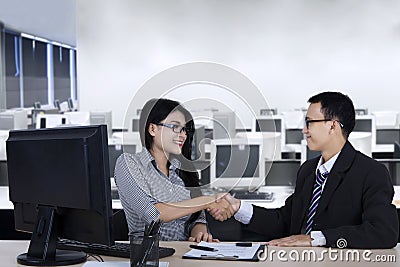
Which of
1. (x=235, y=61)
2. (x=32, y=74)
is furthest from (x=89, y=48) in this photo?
(x=235, y=61)

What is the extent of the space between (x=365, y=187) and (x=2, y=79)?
10622 mm

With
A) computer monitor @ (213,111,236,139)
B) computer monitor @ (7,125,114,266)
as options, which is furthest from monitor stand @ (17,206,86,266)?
computer monitor @ (213,111,236,139)

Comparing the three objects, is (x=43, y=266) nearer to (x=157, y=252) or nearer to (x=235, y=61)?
(x=157, y=252)

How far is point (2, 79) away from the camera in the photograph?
1307cm

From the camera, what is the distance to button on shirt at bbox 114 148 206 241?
11.1 ft

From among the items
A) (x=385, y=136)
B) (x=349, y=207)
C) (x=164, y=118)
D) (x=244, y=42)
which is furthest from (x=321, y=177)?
(x=244, y=42)

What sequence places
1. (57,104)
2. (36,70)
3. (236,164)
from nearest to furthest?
(236,164) → (57,104) → (36,70)

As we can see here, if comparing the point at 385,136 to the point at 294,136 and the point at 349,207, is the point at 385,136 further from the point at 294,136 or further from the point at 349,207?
the point at 349,207

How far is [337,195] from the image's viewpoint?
11.1ft

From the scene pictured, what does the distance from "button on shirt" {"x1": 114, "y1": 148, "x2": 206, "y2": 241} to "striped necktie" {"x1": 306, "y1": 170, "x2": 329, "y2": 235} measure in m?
0.51

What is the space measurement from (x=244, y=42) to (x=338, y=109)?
1029 centimetres

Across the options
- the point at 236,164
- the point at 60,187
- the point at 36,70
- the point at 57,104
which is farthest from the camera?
the point at 36,70

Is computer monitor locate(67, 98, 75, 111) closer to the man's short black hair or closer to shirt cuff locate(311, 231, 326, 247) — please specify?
the man's short black hair

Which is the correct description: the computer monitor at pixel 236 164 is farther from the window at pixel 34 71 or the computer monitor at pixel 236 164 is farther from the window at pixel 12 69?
the window at pixel 34 71
